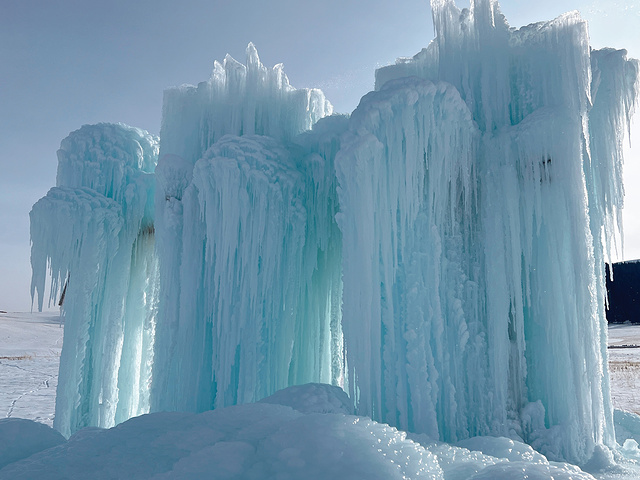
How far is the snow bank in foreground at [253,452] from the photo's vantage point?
8.37ft

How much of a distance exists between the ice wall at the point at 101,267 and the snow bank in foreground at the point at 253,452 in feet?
15.4

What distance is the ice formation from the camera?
5215mm

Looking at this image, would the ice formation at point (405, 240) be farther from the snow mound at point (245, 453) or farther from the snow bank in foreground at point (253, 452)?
the snow mound at point (245, 453)

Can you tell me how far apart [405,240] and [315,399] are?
2.10 meters

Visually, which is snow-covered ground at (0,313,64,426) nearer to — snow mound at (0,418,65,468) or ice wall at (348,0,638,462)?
snow mound at (0,418,65,468)

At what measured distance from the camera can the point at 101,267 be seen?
835 cm

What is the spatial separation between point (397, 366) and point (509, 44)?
14.1 feet

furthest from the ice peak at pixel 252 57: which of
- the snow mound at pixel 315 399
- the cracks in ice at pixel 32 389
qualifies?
the cracks in ice at pixel 32 389

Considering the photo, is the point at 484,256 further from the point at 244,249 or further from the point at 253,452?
the point at 253,452

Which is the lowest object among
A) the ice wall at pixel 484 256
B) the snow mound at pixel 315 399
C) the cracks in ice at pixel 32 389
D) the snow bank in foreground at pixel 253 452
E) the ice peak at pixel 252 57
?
the cracks in ice at pixel 32 389

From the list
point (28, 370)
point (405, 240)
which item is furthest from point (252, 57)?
point (28, 370)

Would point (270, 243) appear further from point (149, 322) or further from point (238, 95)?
point (149, 322)

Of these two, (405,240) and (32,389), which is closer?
(405,240)

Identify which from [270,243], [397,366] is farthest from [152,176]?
[397,366]
